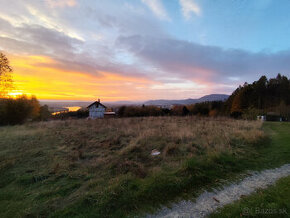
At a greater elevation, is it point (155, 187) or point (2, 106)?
point (2, 106)

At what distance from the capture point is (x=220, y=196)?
3068 millimetres

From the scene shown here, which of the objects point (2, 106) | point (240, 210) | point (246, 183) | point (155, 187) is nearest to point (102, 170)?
point (155, 187)

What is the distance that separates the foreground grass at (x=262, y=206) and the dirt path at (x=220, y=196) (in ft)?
0.55

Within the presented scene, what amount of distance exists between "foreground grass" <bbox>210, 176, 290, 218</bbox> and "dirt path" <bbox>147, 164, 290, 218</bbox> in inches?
6.6

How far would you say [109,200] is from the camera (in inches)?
114

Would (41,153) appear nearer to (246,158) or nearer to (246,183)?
(246,183)

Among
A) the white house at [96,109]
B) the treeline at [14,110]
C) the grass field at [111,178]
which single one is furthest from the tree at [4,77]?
the white house at [96,109]

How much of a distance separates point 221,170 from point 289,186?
1.53 meters

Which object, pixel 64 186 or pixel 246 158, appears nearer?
pixel 64 186

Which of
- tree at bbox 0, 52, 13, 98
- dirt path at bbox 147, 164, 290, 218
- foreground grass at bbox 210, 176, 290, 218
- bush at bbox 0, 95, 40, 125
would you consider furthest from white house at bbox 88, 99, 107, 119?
foreground grass at bbox 210, 176, 290, 218

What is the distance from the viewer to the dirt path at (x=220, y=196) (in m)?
2.61

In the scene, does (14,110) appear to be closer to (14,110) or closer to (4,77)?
(14,110)

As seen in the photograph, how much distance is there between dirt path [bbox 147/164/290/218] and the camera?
2605mm

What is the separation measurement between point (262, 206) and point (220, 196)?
0.74 metres
